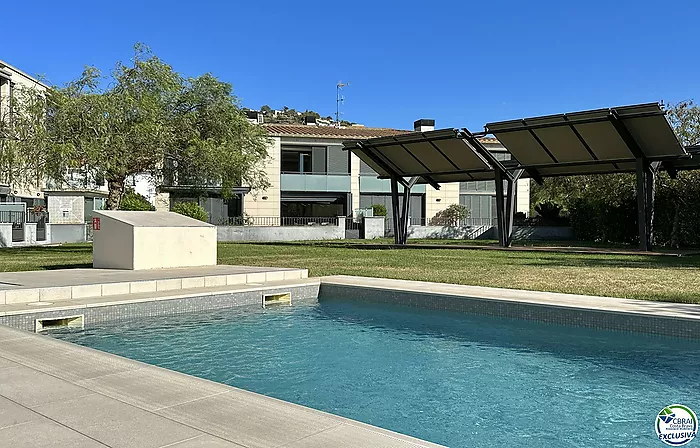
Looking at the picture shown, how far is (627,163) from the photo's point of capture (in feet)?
75.8

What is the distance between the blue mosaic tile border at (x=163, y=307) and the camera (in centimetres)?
858

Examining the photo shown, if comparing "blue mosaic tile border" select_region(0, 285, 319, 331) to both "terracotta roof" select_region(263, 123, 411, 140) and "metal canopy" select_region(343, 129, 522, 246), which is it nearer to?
"metal canopy" select_region(343, 129, 522, 246)

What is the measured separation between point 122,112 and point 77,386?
1698cm

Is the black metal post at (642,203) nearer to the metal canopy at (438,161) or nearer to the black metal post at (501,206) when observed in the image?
the metal canopy at (438,161)

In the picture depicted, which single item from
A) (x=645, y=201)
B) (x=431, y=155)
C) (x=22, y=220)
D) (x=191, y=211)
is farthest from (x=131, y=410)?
(x=22, y=220)

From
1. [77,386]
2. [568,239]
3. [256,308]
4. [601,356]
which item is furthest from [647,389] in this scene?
[568,239]

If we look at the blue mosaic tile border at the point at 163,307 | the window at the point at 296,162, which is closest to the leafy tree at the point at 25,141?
the blue mosaic tile border at the point at 163,307

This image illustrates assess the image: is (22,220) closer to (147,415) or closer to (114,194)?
(114,194)

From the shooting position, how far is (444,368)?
7.30 m

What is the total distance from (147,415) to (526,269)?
13217 mm

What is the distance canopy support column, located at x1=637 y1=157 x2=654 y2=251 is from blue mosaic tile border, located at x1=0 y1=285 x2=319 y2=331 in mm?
14408

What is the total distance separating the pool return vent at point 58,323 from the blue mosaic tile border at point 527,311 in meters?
4.64

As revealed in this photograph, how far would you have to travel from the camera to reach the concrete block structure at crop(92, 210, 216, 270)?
45.2ft

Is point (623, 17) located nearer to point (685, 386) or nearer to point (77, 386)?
point (685, 386)
